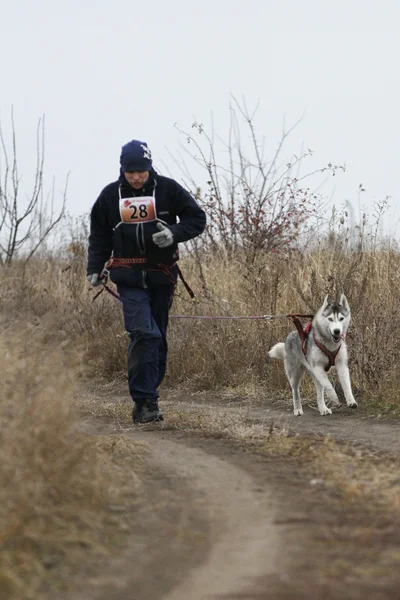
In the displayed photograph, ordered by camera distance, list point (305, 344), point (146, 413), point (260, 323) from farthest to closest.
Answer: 1. point (260, 323)
2. point (305, 344)
3. point (146, 413)

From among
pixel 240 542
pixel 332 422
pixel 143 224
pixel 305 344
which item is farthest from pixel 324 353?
pixel 240 542

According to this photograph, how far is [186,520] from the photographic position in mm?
4121

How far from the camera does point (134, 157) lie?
7199 millimetres

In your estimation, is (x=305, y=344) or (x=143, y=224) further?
(x=305, y=344)

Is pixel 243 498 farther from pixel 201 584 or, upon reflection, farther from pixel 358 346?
pixel 358 346

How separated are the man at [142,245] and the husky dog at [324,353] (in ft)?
4.84

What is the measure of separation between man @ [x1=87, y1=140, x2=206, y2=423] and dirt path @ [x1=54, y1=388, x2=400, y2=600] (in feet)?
6.08

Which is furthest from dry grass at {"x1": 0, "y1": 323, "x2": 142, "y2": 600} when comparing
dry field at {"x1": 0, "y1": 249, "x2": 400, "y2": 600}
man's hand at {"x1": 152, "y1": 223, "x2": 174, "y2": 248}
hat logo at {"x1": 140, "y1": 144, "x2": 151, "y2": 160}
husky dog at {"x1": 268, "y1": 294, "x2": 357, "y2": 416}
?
husky dog at {"x1": 268, "y1": 294, "x2": 357, "y2": 416}

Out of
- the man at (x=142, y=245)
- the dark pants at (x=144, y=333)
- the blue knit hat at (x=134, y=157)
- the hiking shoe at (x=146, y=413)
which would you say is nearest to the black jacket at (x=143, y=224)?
the man at (x=142, y=245)

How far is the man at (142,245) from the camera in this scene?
287 inches

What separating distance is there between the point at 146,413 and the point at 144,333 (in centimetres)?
67

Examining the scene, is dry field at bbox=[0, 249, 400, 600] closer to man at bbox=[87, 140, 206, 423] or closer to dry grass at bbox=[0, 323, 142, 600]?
dry grass at bbox=[0, 323, 142, 600]

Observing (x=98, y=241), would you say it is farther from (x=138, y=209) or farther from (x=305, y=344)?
(x=305, y=344)

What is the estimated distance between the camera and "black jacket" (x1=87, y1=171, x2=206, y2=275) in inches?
288
